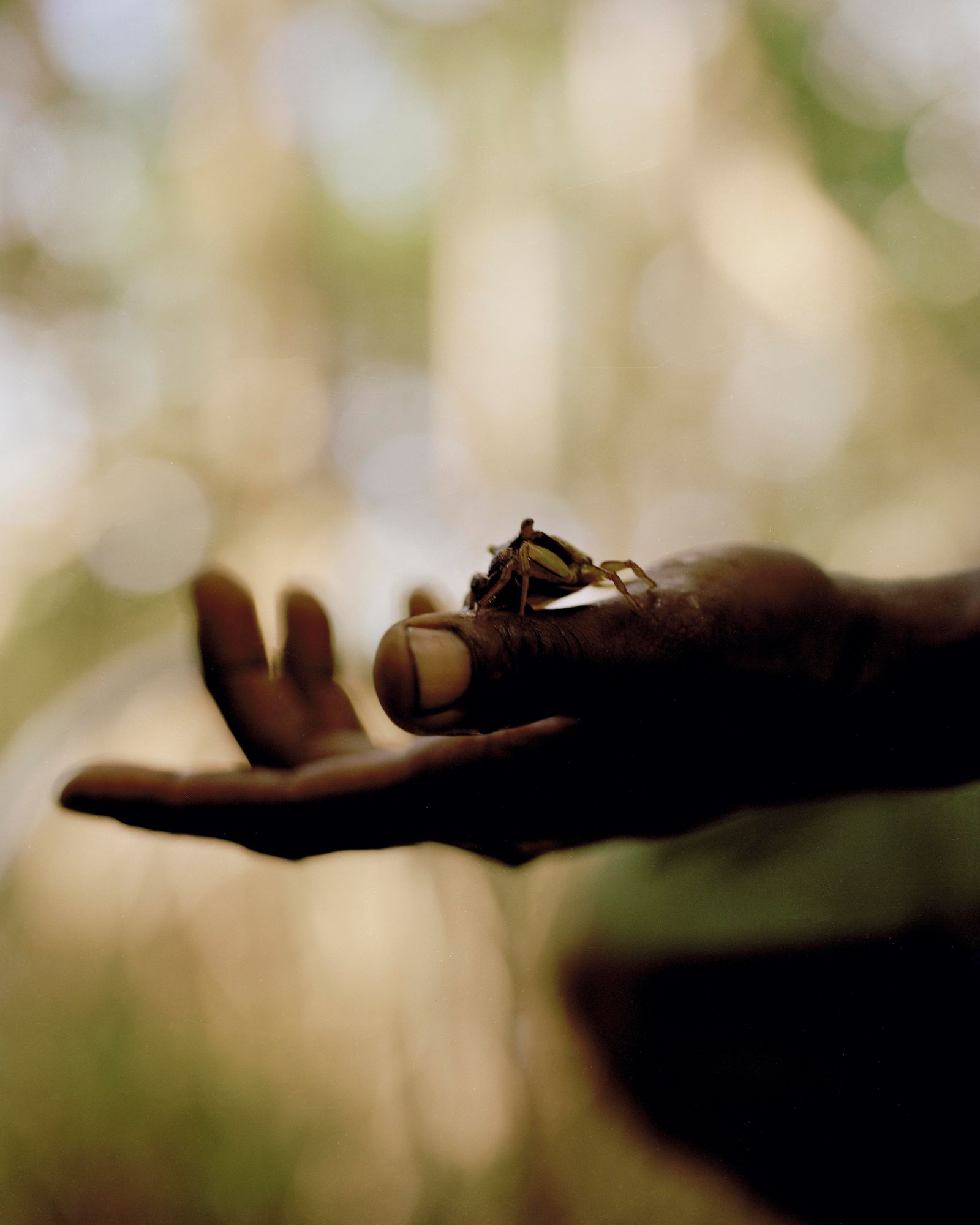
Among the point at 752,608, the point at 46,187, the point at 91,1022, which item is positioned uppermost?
the point at 46,187

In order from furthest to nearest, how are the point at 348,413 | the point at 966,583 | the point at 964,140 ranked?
the point at 348,413
the point at 964,140
the point at 966,583

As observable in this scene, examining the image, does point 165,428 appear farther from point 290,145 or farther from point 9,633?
point 290,145

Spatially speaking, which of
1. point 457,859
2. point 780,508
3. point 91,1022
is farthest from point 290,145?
point 91,1022

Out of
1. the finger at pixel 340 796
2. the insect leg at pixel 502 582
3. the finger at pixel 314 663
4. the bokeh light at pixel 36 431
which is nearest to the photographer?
the insect leg at pixel 502 582

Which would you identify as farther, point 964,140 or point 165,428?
point 165,428

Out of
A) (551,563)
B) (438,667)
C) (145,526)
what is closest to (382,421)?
(145,526)

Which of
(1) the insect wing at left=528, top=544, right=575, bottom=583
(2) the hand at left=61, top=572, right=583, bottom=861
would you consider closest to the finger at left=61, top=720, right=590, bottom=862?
(2) the hand at left=61, top=572, right=583, bottom=861

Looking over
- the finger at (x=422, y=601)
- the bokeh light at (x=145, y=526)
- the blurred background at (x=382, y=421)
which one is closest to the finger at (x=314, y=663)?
the finger at (x=422, y=601)

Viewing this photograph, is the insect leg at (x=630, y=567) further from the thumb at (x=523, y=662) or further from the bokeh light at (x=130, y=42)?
the bokeh light at (x=130, y=42)
